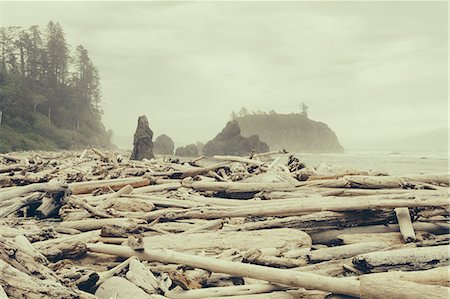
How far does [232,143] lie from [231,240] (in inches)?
3531

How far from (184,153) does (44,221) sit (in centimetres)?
7929

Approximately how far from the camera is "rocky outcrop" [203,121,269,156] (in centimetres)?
9331

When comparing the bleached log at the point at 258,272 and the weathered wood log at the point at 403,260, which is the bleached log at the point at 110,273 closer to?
the bleached log at the point at 258,272

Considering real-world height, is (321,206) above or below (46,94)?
below

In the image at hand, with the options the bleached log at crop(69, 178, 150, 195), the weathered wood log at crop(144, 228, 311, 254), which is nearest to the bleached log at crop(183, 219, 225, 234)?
the weathered wood log at crop(144, 228, 311, 254)

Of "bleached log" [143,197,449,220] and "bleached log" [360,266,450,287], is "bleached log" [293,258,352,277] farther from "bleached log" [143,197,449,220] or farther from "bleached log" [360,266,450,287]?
"bleached log" [143,197,449,220]

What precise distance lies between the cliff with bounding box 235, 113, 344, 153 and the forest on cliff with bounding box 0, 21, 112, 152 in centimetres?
9564

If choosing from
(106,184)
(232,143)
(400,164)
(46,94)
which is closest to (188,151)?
(232,143)

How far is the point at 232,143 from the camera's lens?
94.4 m

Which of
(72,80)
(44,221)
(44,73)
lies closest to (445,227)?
(44,221)

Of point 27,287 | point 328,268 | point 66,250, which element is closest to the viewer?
point 27,287

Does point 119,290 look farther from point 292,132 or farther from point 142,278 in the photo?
point 292,132

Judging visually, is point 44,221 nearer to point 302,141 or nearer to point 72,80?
point 72,80

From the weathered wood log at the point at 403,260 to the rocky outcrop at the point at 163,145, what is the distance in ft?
264
